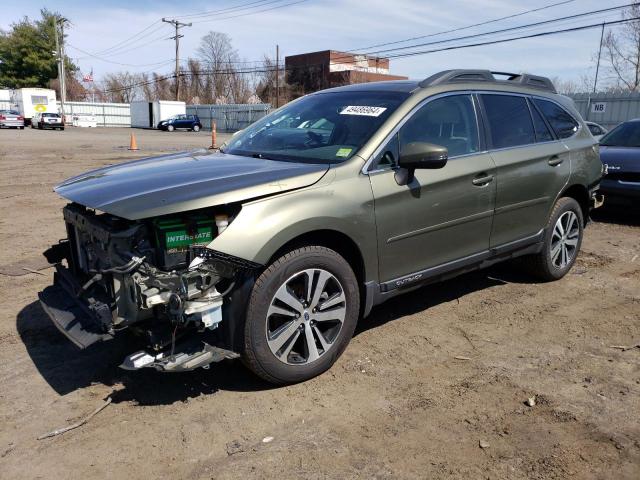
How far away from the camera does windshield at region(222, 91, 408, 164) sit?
12.5 feet

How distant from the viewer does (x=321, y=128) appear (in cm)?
412

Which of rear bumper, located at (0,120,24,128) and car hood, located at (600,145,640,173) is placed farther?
rear bumper, located at (0,120,24,128)

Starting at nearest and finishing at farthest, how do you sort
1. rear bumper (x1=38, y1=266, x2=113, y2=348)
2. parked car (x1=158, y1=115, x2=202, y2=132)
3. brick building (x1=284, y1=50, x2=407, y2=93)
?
rear bumper (x1=38, y1=266, x2=113, y2=348) < parked car (x1=158, y1=115, x2=202, y2=132) < brick building (x1=284, y1=50, x2=407, y2=93)

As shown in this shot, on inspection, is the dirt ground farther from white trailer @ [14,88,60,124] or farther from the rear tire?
white trailer @ [14,88,60,124]

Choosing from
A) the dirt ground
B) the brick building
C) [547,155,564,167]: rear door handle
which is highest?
the brick building

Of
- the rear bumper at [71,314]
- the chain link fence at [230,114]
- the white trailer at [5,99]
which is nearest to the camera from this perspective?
the rear bumper at [71,314]

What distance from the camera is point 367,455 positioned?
9.09 ft

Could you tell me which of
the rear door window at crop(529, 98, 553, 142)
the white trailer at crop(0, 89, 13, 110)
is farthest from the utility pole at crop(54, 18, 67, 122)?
the rear door window at crop(529, 98, 553, 142)

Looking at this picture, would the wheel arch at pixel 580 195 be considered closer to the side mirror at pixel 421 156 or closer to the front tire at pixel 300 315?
the side mirror at pixel 421 156

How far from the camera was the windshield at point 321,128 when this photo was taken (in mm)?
3795

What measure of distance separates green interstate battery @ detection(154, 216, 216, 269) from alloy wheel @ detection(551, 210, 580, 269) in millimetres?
3620

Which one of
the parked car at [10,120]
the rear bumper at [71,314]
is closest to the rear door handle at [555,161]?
the rear bumper at [71,314]

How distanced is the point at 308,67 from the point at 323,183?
205ft

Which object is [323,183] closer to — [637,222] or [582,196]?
[582,196]
